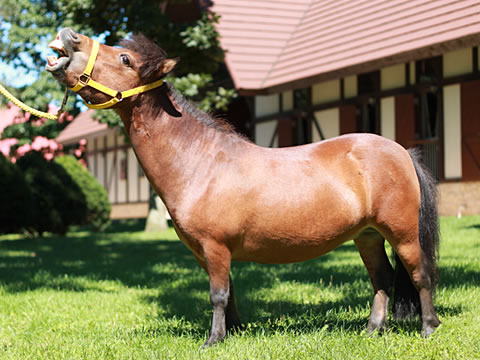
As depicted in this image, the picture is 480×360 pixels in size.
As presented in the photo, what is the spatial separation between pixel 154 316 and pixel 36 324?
99 cm

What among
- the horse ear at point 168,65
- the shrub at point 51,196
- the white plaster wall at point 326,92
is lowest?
the shrub at point 51,196

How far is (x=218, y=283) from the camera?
382 centimetres

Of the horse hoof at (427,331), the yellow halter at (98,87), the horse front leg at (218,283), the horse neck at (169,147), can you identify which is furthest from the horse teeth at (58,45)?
the horse hoof at (427,331)

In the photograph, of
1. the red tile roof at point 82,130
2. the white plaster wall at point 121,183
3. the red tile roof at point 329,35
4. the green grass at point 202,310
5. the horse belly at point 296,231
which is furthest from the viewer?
the white plaster wall at point 121,183

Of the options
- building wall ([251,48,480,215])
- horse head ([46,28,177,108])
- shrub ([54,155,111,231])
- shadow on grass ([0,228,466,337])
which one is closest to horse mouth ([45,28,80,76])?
horse head ([46,28,177,108])

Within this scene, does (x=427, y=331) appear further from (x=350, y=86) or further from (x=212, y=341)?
(x=350, y=86)

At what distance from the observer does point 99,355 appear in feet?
12.5

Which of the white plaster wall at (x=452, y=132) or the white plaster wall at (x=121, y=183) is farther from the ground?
the white plaster wall at (x=452, y=132)

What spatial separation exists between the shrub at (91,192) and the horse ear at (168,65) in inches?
550

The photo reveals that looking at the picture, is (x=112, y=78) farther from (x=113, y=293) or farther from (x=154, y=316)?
(x=113, y=293)

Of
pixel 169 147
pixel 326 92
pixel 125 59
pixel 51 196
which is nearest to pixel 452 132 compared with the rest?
pixel 326 92

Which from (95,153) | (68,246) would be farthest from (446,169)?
(95,153)

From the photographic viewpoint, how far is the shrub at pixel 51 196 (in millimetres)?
15133

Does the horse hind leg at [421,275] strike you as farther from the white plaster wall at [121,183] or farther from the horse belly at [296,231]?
the white plaster wall at [121,183]
